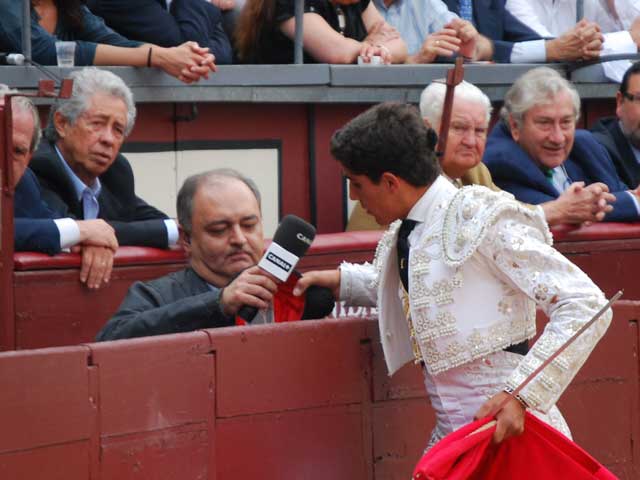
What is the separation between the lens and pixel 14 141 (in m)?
5.36

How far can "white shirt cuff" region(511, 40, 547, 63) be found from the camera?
810 cm

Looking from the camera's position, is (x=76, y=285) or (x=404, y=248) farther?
(x=76, y=285)

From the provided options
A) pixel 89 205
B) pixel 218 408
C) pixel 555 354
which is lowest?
pixel 218 408

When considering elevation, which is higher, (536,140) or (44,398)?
(536,140)

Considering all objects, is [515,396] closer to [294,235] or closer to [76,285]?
[294,235]

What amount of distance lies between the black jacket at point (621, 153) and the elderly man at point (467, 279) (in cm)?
333

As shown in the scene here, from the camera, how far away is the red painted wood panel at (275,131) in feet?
23.5

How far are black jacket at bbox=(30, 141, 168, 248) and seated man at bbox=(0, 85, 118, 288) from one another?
20 centimetres

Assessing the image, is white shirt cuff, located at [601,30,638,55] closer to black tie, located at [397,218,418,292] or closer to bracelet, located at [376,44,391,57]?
bracelet, located at [376,44,391,57]

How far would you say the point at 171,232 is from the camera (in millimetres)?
5809

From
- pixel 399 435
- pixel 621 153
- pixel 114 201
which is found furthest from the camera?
pixel 621 153

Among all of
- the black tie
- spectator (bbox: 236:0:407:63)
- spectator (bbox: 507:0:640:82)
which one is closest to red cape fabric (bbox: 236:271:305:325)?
the black tie

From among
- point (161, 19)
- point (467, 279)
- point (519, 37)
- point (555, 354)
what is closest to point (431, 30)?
point (519, 37)

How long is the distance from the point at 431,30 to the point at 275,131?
3.45 ft
